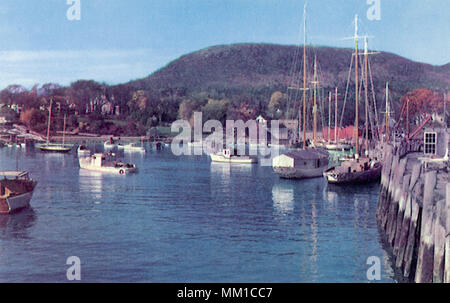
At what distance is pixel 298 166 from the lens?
6900 centimetres

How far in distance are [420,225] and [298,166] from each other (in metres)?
44.1

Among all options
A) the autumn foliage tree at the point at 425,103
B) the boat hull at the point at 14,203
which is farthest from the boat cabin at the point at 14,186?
the autumn foliage tree at the point at 425,103

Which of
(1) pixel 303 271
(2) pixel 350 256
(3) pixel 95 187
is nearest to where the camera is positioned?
(1) pixel 303 271

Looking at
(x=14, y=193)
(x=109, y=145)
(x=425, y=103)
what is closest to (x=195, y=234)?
(x=14, y=193)

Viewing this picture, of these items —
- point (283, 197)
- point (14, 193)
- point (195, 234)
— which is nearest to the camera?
point (195, 234)

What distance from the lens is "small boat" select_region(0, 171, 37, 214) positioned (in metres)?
41.3

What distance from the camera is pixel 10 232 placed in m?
36.2

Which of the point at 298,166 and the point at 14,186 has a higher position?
the point at 14,186

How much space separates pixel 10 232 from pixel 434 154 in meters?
35.3

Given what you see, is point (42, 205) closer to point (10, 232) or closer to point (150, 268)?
point (10, 232)

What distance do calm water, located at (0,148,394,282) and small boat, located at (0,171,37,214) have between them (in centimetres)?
83

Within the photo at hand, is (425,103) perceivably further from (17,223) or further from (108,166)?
(17,223)

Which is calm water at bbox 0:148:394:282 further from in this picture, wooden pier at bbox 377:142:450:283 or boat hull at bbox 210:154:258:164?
boat hull at bbox 210:154:258:164
